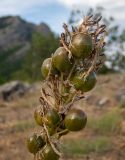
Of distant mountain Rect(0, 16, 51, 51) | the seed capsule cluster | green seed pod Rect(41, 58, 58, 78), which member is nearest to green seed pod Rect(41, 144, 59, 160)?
the seed capsule cluster

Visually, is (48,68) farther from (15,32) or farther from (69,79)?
(15,32)

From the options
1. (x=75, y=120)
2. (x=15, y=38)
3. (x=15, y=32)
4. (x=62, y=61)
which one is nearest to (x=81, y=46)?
(x=62, y=61)

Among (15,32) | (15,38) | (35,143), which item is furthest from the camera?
(15,32)

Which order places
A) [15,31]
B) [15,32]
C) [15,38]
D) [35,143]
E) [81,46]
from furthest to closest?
[15,32]
[15,31]
[15,38]
[35,143]
[81,46]

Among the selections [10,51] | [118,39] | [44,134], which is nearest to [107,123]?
[44,134]

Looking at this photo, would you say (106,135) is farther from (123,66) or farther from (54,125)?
(123,66)

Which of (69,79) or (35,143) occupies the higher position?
(69,79)

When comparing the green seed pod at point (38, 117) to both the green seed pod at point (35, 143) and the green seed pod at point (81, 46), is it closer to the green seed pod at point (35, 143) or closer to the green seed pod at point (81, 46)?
the green seed pod at point (35, 143)

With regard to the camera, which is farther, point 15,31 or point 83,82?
point 15,31

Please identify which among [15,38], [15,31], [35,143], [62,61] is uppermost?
[62,61]
